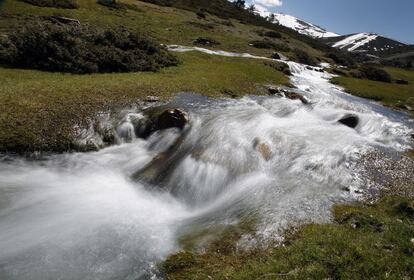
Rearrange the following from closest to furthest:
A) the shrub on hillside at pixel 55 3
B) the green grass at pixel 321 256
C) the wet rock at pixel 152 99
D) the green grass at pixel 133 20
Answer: the green grass at pixel 321 256
the wet rock at pixel 152 99
the green grass at pixel 133 20
the shrub on hillside at pixel 55 3

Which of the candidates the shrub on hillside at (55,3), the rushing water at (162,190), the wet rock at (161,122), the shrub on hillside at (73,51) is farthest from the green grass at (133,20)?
the rushing water at (162,190)

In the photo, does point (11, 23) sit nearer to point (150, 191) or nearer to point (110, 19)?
point (110, 19)

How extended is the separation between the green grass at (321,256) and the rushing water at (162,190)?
4.23 ft

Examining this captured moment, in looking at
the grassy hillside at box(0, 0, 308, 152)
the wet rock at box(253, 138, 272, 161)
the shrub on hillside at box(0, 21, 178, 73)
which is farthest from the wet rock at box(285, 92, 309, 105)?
the wet rock at box(253, 138, 272, 161)

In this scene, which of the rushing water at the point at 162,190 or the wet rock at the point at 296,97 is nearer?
the rushing water at the point at 162,190

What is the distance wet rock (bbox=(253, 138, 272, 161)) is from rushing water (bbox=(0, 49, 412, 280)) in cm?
10

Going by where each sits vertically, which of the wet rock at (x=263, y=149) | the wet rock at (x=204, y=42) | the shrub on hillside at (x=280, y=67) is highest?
the wet rock at (x=204, y=42)

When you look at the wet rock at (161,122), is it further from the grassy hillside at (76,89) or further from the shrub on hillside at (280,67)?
the shrub on hillside at (280,67)

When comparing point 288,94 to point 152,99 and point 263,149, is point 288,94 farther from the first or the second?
point 263,149

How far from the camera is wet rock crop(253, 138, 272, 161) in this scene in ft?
78.0

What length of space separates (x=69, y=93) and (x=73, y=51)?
10.4 m

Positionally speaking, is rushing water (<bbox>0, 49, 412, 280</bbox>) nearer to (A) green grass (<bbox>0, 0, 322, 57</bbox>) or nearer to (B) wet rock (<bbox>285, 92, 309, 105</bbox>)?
(B) wet rock (<bbox>285, 92, 309, 105</bbox>)

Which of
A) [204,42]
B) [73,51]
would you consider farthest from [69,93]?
[204,42]

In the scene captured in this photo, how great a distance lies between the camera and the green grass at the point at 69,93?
2302 centimetres
